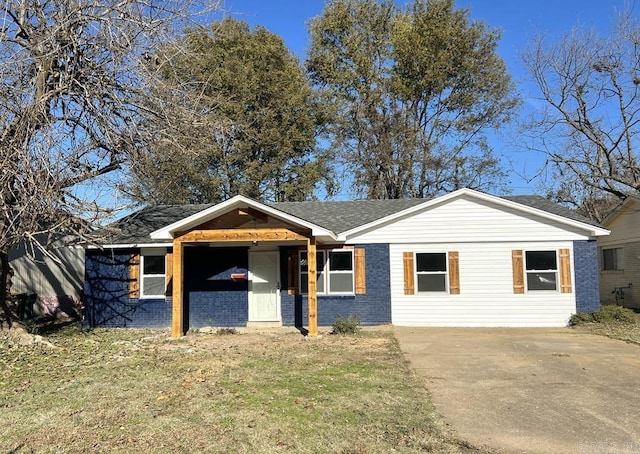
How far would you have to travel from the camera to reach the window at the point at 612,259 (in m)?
18.2

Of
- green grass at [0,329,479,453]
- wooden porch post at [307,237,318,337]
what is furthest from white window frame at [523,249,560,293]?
wooden porch post at [307,237,318,337]

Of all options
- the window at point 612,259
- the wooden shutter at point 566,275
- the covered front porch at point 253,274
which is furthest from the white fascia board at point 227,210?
the window at point 612,259

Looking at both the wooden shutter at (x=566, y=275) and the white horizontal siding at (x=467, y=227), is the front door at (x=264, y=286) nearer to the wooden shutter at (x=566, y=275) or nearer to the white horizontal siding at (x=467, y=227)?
the white horizontal siding at (x=467, y=227)

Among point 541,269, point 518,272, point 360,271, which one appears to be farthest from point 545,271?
point 360,271

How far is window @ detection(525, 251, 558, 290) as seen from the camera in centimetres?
1323

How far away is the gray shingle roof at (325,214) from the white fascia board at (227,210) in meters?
1.99

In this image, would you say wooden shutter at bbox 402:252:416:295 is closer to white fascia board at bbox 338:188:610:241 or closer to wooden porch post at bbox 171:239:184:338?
white fascia board at bbox 338:188:610:241

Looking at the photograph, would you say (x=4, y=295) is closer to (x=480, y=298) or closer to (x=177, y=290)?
(x=177, y=290)

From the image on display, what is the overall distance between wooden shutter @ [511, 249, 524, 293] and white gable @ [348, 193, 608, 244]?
493 mm

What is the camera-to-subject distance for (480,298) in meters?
13.4

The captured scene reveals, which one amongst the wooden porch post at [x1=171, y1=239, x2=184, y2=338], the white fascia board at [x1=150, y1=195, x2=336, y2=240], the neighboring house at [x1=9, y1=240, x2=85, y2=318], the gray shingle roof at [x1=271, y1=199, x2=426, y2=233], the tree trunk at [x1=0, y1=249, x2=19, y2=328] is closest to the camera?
the tree trunk at [x1=0, y1=249, x2=19, y2=328]

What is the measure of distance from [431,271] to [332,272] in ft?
9.08

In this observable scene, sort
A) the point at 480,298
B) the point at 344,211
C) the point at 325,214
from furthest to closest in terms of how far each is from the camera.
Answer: the point at 344,211 → the point at 325,214 → the point at 480,298

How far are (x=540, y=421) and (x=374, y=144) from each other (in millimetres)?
22992
